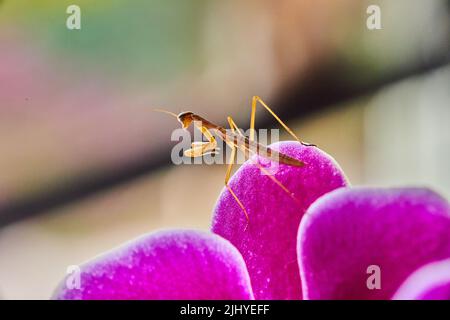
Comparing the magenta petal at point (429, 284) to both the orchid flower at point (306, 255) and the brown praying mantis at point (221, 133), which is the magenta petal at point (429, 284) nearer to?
the orchid flower at point (306, 255)

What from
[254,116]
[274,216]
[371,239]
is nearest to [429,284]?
[371,239]

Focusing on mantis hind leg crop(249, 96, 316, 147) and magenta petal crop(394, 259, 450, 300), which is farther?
mantis hind leg crop(249, 96, 316, 147)

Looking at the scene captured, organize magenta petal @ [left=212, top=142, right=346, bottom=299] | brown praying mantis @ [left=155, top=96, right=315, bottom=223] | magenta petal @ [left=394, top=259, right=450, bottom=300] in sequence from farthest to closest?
brown praying mantis @ [left=155, top=96, right=315, bottom=223], magenta petal @ [left=212, top=142, right=346, bottom=299], magenta petal @ [left=394, top=259, right=450, bottom=300]

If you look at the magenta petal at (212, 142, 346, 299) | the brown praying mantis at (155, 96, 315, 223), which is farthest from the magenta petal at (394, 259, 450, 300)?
the brown praying mantis at (155, 96, 315, 223)

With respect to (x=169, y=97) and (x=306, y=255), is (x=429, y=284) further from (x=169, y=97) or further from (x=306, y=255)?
(x=169, y=97)

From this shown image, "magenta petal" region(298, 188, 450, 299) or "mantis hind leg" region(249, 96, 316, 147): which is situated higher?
"mantis hind leg" region(249, 96, 316, 147)

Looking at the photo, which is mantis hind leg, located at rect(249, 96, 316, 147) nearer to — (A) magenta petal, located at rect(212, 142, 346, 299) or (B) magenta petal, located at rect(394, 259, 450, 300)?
(A) magenta petal, located at rect(212, 142, 346, 299)

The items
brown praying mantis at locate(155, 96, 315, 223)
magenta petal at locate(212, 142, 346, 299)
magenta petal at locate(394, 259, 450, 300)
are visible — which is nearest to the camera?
magenta petal at locate(394, 259, 450, 300)
